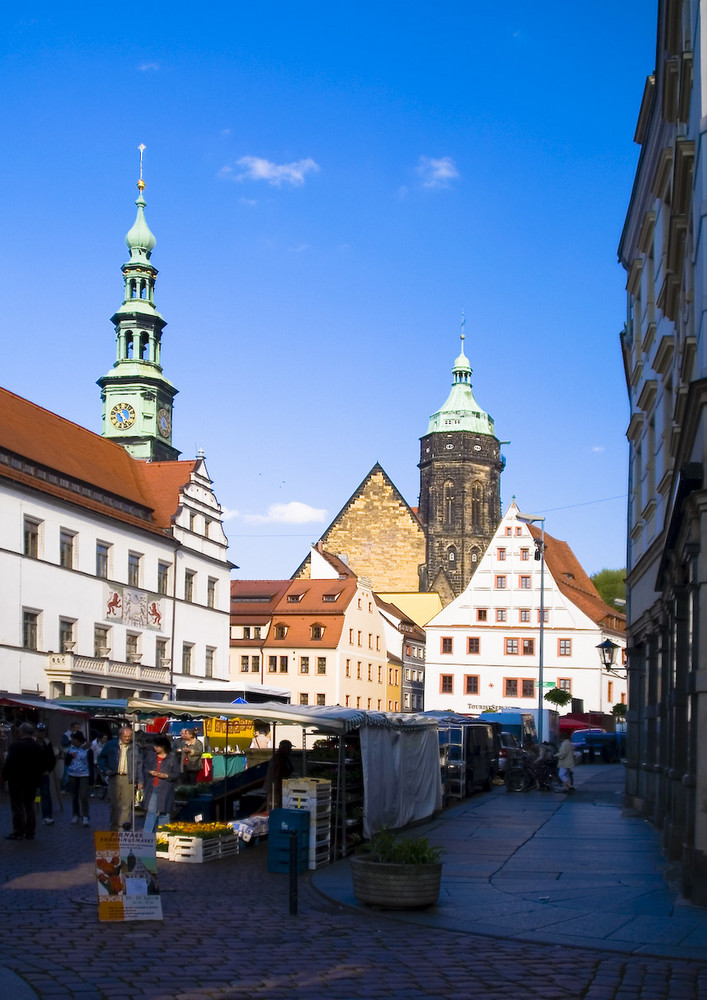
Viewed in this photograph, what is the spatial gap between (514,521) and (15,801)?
5848 cm

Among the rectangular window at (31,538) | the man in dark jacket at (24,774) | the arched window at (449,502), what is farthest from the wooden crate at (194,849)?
the arched window at (449,502)

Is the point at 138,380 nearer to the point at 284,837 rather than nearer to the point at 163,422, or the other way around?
the point at 163,422

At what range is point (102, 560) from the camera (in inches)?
1940

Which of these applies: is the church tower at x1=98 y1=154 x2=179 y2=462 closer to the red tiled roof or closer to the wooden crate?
the red tiled roof

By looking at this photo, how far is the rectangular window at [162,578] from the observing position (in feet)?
176

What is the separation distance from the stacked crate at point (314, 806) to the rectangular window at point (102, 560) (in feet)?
106

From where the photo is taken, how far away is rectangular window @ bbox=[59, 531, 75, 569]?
46.2 m

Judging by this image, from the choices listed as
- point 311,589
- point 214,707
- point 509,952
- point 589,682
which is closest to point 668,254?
point 214,707

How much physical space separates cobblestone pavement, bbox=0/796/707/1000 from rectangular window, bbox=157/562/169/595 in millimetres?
39838

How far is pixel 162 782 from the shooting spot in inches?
714

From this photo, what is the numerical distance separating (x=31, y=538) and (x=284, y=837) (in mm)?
29820

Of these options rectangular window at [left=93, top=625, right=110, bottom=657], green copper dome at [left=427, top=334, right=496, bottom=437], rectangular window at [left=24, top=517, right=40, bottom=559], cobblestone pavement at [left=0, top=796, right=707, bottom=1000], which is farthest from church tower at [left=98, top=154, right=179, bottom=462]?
cobblestone pavement at [left=0, top=796, right=707, bottom=1000]

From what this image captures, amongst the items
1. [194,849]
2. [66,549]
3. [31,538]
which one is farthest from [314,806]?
[66,549]

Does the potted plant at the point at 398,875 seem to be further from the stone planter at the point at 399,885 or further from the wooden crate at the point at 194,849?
the wooden crate at the point at 194,849
